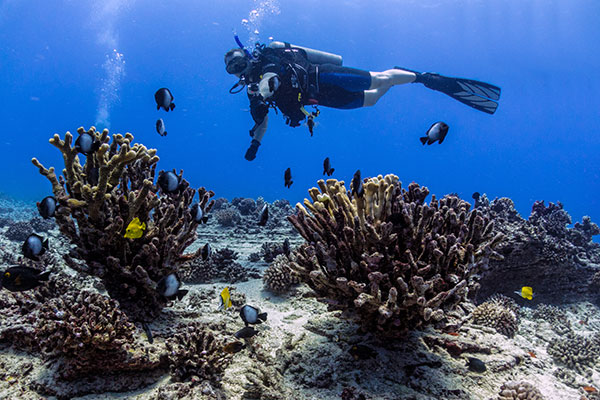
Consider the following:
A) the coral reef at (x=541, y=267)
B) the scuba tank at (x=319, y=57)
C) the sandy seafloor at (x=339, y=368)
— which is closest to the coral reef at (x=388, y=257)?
the sandy seafloor at (x=339, y=368)

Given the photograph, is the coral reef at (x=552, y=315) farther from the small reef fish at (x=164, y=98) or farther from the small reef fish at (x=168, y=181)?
the small reef fish at (x=164, y=98)

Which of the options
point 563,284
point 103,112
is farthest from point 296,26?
point 103,112

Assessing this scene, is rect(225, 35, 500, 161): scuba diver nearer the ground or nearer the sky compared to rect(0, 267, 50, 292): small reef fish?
nearer the sky

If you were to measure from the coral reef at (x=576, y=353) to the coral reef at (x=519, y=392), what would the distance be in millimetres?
2550

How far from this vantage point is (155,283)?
3004mm

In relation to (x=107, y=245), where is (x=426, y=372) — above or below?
below

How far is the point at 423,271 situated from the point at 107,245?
3.06 m

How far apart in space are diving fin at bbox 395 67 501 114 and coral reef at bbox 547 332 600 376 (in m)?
9.52

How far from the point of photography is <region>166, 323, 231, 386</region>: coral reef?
2.54 metres

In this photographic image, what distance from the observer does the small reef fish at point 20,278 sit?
2715 millimetres

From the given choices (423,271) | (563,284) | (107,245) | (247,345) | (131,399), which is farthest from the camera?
(563,284)

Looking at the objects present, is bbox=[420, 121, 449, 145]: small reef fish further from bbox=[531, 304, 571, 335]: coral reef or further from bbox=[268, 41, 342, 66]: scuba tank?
bbox=[268, 41, 342, 66]: scuba tank

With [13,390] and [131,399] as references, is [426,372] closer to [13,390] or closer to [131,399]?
[131,399]

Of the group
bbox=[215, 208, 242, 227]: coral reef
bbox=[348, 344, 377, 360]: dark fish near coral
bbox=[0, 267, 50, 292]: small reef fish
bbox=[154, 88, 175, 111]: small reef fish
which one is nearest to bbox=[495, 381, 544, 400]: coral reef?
bbox=[348, 344, 377, 360]: dark fish near coral
